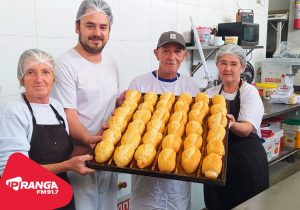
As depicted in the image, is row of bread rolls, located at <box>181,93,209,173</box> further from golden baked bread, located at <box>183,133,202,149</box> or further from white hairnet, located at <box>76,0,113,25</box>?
white hairnet, located at <box>76,0,113,25</box>

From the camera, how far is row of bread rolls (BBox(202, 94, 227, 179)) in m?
0.99

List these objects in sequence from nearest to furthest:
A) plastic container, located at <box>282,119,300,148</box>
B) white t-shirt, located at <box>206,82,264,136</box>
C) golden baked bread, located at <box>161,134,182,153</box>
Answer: golden baked bread, located at <box>161,134,182,153</box>, white t-shirt, located at <box>206,82,264,136</box>, plastic container, located at <box>282,119,300,148</box>

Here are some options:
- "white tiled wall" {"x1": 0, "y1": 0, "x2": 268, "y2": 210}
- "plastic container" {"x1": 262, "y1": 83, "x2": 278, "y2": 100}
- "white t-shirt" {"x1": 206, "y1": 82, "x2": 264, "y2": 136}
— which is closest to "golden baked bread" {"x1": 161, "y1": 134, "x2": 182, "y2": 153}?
"white t-shirt" {"x1": 206, "y1": 82, "x2": 264, "y2": 136}

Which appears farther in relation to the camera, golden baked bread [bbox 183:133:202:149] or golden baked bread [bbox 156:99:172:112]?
golden baked bread [bbox 156:99:172:112]

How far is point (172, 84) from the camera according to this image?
1.67m

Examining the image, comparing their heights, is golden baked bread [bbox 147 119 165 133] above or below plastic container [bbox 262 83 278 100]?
above

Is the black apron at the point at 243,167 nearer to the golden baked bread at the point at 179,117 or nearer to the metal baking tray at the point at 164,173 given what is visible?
the golden baked bread at the point at 179,117

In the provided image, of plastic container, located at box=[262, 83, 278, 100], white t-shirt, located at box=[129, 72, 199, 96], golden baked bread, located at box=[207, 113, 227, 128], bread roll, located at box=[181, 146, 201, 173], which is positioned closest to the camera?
bread roll, located at box=[181, 146, 201, 173]

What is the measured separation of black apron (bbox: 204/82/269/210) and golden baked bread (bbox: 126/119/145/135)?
1.82 feet

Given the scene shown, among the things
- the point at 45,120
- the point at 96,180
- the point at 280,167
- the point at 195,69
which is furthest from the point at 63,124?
the point at 280,167

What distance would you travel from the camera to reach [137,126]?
1228 mm

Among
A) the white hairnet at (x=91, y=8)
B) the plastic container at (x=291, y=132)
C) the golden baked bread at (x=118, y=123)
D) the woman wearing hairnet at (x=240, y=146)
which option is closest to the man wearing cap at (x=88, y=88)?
the white hairnet at (x=91, y=8)

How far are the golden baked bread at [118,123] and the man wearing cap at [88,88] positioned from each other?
0.11m

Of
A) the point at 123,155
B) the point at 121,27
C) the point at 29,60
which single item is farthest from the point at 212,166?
the point at 121,27
